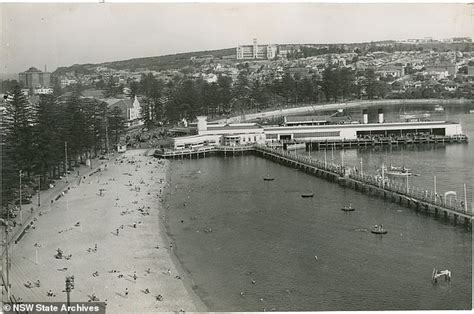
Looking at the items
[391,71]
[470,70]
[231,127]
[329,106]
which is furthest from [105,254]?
[391,71]

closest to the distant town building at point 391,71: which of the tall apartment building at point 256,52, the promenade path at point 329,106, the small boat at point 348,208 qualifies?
the promenade path at point 329,106

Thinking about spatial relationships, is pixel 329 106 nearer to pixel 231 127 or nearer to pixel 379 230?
pixel 231 127

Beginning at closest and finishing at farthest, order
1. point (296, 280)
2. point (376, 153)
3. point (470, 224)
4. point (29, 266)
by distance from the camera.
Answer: point (296, 280) < point (29, 266) < point (470, 224) < point (376, 153)

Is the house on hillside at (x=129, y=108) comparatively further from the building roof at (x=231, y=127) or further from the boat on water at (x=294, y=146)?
the boat on water at (x=294, y=146)

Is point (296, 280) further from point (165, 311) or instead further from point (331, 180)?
point (331, 180)

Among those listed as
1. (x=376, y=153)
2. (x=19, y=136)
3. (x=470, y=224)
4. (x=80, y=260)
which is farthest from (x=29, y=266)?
(x=376, y=153)
